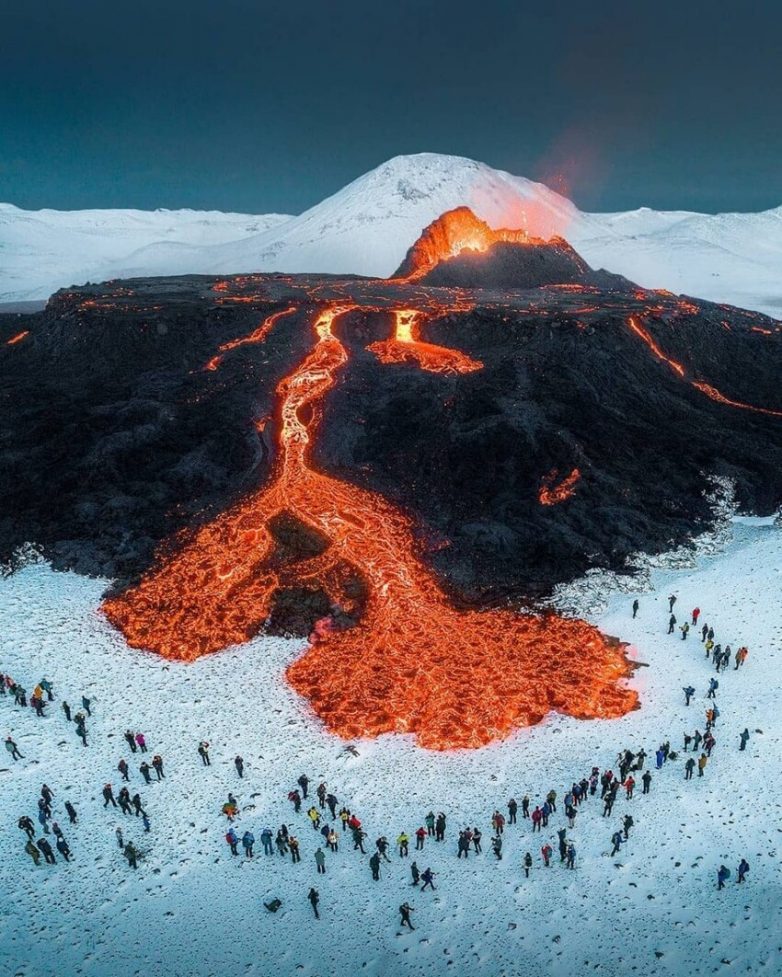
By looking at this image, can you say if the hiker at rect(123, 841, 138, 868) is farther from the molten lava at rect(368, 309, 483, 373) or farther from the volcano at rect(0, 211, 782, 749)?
the molten lava at rect(368, 309, 483, 373)

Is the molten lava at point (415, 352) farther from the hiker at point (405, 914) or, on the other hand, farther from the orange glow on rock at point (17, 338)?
the hiker at point (405, 914)

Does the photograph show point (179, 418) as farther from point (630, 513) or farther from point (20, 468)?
point (630, 513)

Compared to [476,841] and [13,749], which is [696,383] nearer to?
[476,841]

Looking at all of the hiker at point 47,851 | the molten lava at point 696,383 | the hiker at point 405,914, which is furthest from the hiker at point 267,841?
the molten lava at point 696,383

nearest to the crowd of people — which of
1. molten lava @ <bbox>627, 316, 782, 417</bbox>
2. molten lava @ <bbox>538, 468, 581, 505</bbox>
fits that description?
molten lava @ <bbox>538, 468, 581, 505</bbox>

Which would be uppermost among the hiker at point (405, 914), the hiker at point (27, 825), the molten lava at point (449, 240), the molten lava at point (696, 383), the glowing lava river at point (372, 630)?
the molten lava at point (449, 240)

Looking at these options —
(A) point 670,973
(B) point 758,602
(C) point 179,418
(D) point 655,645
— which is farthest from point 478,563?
(C) point 179,418

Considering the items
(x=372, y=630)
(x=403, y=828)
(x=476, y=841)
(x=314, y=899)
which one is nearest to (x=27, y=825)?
(x=314, y=899)
